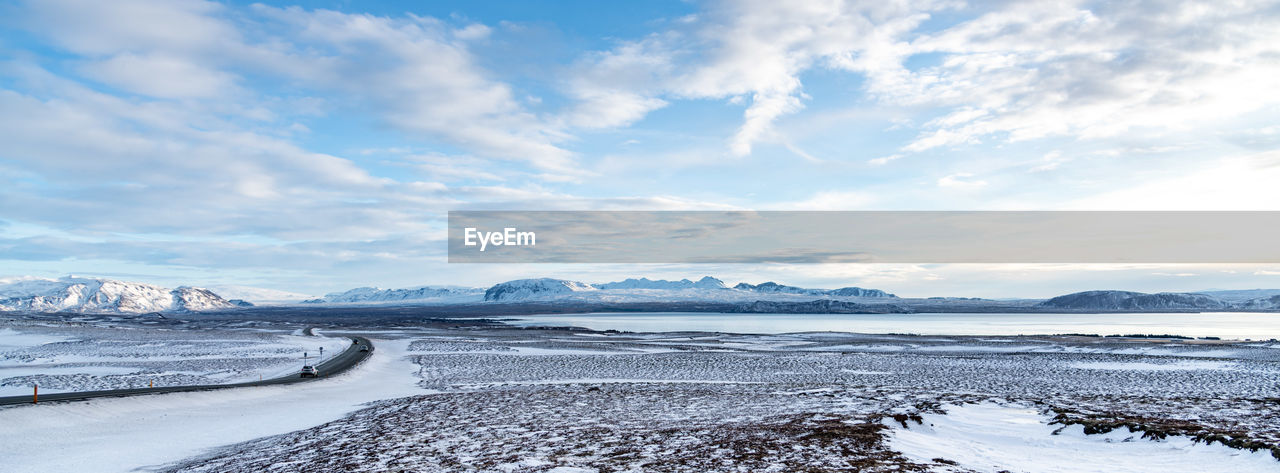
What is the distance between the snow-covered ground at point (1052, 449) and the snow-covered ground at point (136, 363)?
34.1 meters

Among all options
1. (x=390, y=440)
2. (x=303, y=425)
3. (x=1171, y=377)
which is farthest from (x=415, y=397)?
(x=1171, y=377)

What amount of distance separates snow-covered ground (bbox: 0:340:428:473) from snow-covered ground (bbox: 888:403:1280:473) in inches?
717

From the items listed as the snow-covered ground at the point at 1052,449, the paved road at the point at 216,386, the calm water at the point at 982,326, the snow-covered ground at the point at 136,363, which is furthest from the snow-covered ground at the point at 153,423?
the calm water at the point at 982,326

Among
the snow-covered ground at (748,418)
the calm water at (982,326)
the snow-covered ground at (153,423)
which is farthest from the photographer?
the calm water at (982,326)

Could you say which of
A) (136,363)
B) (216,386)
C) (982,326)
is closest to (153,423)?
(216,386)

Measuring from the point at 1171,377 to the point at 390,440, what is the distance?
130 feet

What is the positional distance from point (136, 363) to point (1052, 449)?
51435mm

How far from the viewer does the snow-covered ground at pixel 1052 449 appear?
40.9ft

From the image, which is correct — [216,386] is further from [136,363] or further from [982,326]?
[982,326]

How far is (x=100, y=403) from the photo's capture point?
22.6m

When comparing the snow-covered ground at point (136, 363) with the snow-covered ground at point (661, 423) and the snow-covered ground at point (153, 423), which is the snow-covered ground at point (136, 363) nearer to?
the snow-covered ground at point (661, 423)

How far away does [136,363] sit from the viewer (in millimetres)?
42812

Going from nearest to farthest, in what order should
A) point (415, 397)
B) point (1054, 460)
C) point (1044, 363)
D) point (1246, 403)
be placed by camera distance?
1. point (1054, 460)
2. point (1246, 403)
3. point (415, 397)
4. point (1044, 363)

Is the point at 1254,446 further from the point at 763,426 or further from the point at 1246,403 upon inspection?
the point at 1246,403
